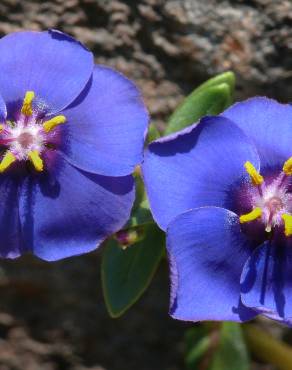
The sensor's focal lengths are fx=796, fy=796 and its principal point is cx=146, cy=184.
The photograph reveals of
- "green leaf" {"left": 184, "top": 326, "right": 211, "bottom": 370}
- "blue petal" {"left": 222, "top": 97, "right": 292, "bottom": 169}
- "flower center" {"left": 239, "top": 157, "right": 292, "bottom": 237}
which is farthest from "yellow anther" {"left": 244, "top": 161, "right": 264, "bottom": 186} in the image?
"green leaf" {"left": 184, "top": 326, "right": 211, "bottom": 370}

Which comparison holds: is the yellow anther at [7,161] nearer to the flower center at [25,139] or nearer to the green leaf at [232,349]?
the flower center at [25,139]

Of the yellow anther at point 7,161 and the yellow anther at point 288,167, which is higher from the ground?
the yellow anther at point 7,161

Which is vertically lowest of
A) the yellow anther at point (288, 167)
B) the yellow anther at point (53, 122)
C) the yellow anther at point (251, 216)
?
the yellow anther at point (251, 216)

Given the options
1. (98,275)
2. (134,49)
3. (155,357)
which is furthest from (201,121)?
(155,357)

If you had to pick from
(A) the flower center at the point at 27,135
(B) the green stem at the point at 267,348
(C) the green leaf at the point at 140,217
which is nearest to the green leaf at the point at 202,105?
(C) the green leaf at the point at 140,217

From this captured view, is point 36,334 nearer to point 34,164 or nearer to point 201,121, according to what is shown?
point 34,164

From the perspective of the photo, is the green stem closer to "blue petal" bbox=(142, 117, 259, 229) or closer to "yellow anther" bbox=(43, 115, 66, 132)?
"blue petal" bbox=(142, 117, 259, 229)

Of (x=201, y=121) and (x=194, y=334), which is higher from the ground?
(x=201, y=121)
